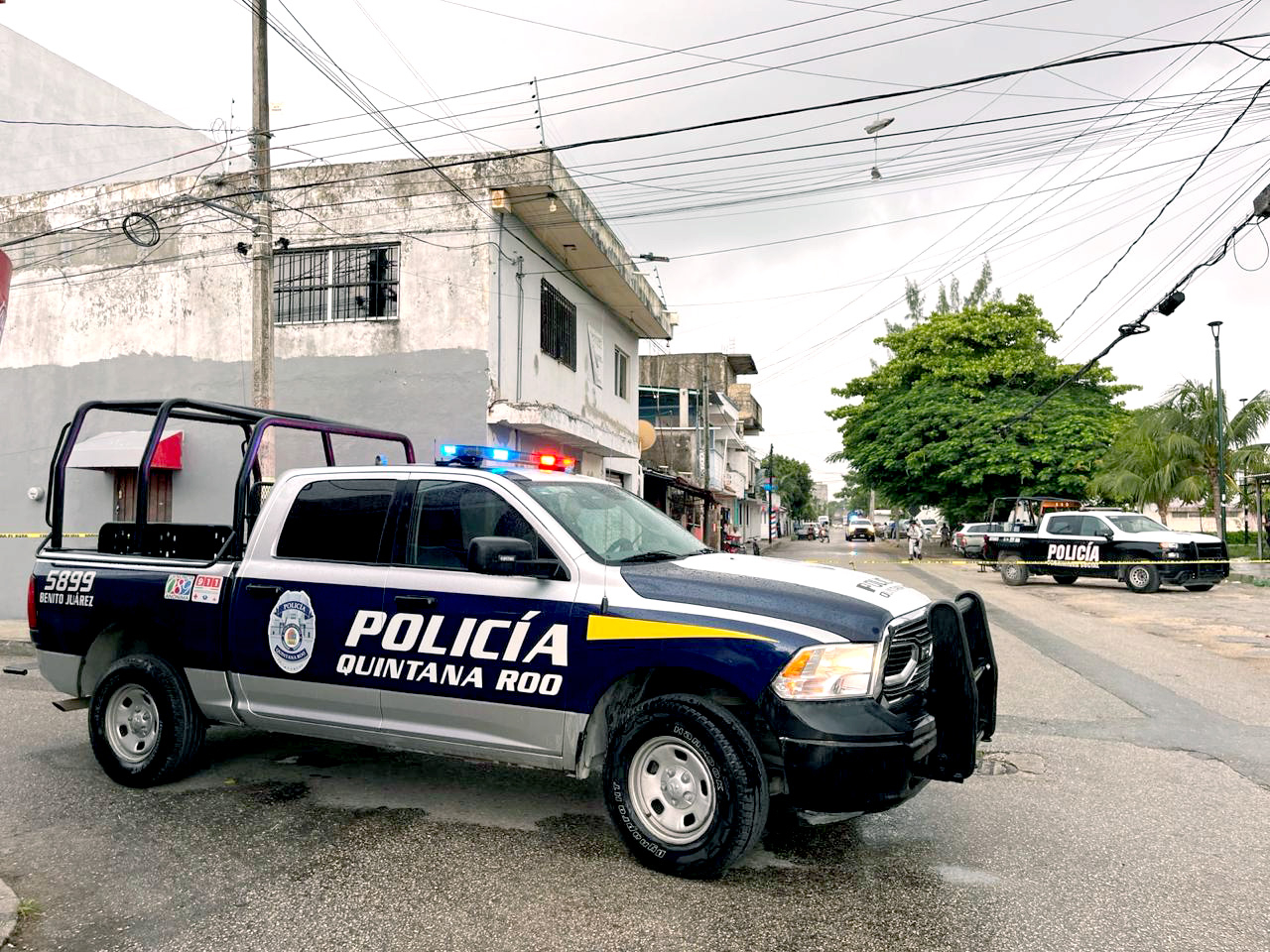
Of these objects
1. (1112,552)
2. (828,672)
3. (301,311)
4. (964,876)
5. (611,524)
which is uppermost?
(301,311)

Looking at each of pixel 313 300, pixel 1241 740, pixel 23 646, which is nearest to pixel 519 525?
pixel 1241 740

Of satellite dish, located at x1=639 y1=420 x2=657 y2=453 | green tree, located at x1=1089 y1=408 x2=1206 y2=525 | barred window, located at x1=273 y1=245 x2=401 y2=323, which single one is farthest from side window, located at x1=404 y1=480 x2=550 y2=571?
green tree, located at x1=1089 y1=408 x2=1206 y2=525

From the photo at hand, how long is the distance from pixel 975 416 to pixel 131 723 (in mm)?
36091

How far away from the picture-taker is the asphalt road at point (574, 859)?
3.71 m

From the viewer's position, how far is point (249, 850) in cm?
457

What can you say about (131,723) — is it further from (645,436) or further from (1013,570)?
(1013,570)

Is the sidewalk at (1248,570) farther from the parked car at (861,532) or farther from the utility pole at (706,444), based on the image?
the parked car at (861,532)

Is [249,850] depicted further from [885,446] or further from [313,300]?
[885,446]

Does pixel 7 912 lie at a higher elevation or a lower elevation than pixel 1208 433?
lower

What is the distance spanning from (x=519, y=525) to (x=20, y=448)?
49.8ft

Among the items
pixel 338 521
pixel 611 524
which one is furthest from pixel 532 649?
pixel 338 521

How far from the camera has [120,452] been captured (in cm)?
1498

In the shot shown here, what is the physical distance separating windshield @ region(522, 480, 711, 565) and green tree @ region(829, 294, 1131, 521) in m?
33.8

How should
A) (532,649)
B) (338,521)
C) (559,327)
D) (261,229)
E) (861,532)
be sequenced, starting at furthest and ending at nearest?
(861,532), (559,327), (261,229), (338,521), (532,649)
